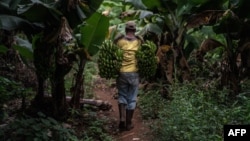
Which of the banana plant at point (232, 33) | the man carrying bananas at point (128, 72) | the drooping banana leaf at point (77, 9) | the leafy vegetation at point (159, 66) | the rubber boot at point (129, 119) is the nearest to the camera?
the leafy vegetation at point (159, 66)

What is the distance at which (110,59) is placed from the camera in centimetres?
628

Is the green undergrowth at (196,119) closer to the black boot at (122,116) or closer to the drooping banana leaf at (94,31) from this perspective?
the black boot at (122,116)

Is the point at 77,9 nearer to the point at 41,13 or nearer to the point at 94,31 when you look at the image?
the point at 41,13

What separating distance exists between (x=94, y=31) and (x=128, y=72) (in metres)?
0.80

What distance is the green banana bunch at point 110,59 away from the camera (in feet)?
20.6

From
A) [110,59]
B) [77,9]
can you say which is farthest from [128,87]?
[77,9]

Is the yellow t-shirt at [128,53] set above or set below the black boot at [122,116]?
above

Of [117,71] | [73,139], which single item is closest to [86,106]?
[117,71]

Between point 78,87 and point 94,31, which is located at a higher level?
point 94,31

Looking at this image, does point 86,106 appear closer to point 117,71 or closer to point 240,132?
point 117,71

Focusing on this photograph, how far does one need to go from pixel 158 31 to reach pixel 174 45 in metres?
0.56

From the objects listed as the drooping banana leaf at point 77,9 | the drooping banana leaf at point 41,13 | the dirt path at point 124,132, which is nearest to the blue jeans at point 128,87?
the dirt path at point 124,132

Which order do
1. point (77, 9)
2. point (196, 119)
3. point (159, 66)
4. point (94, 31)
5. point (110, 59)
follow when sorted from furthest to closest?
point (159, 66), point (94, 31), point (110, 59), point (77, 9), point (196, 119)

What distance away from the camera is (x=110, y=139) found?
5953mm
